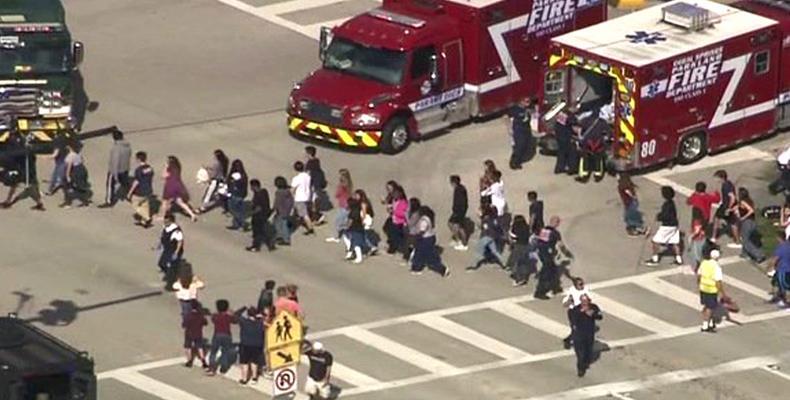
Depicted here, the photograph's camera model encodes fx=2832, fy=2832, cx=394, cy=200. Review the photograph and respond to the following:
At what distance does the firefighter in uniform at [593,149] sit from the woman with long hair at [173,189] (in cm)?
748

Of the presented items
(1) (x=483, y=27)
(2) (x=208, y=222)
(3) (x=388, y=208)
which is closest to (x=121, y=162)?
(2) (x=208, y=222)

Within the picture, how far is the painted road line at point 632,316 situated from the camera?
148 ft

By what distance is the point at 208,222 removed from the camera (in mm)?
48812

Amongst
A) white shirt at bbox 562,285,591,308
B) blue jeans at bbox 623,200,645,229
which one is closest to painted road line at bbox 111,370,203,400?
white shirt at bbox 562,285,591,308

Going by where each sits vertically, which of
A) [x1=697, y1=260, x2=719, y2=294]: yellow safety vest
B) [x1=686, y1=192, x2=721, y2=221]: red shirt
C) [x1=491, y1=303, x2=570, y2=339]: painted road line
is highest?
[x1=697, y1=260, x2=719, y2=294]: yellow safety vest

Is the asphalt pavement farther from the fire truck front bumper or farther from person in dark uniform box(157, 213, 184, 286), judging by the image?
person in dark uniform box(157, 213, 184, 286)

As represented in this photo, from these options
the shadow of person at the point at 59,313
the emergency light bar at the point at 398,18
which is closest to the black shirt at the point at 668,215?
the emergency light bar at the point at 398,18

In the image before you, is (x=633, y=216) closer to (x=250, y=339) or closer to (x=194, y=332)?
(x=250, y=339)

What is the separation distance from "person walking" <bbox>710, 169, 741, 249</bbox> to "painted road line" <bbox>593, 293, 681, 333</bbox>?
114 inches

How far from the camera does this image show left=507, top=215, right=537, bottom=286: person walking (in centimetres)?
4591

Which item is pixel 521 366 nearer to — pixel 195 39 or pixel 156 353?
pixel 156 353

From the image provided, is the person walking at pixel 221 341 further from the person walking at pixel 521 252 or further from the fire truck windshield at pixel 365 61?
the fire truck windshield at pixel 365 61

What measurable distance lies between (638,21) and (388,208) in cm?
773

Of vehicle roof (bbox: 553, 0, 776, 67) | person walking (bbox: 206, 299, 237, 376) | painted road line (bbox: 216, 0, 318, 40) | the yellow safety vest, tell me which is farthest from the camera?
painted road line (bbox: 216, 0, 318, 40)
